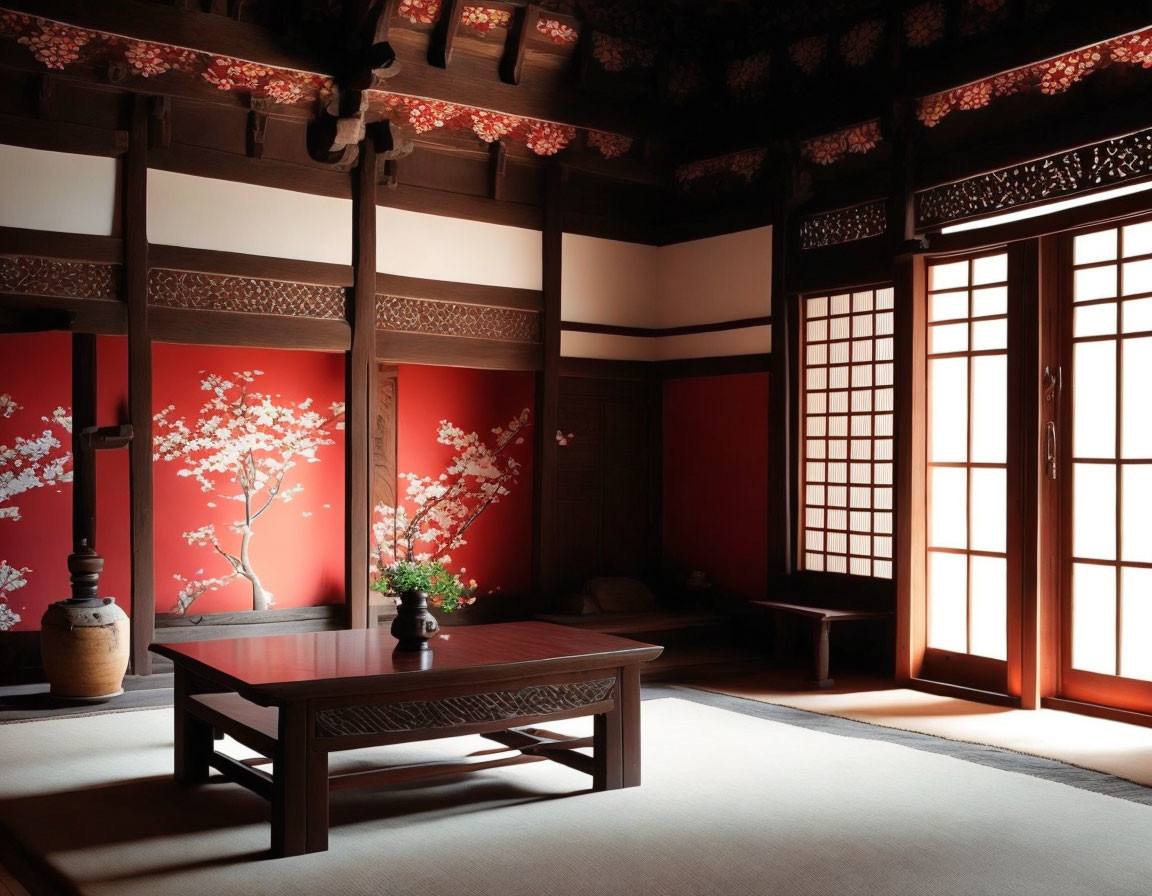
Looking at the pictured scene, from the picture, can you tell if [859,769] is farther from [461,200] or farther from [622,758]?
A: [461,200]

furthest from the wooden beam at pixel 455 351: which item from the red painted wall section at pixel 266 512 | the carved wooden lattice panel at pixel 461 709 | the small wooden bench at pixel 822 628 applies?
the carved wooden lattice panel at pixel 461 709

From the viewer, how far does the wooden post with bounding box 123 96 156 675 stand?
578 centimetres

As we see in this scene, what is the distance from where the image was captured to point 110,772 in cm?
423

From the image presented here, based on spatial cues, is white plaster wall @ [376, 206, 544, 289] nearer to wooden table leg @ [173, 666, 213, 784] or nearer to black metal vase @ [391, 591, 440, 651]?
black metal vase @ [391, 591, 440, 651]

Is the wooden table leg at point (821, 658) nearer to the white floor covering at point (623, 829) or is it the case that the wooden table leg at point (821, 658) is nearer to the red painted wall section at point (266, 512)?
the white floor covering at point (623, 829)

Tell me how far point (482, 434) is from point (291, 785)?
4.55m

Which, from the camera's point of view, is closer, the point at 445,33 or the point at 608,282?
the point at 445,33

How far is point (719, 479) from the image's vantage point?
7.31 metres

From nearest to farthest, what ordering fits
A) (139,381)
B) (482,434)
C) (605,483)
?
(139,381), (605,483), (482,434)

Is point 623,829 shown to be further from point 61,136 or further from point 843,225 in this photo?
point 61,136

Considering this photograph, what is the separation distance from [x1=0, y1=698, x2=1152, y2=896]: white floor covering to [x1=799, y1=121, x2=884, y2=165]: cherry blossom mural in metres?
3.32

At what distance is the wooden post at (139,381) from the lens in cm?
578

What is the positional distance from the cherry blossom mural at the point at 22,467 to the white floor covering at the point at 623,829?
1670 mm

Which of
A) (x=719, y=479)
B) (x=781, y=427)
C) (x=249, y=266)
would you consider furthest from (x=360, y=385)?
(x=781, y=427)
